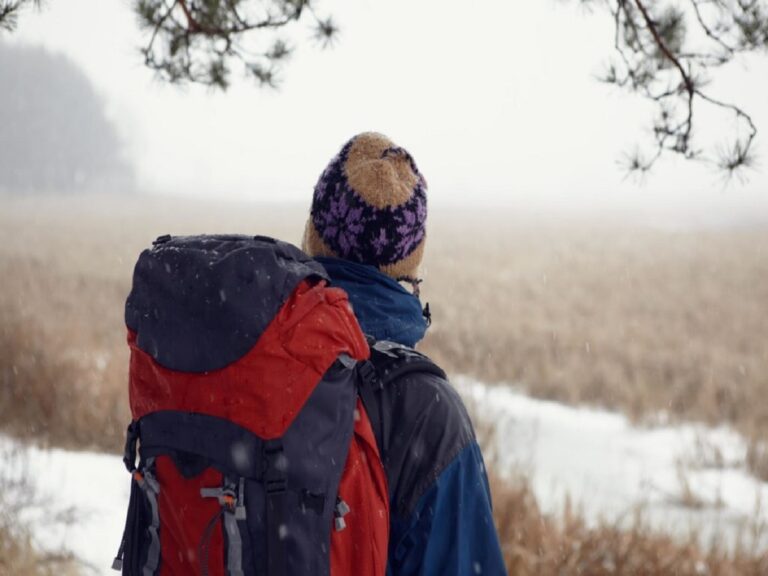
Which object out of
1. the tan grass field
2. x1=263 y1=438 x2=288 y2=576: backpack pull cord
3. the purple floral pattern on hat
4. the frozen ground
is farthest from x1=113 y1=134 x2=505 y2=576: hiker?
the frozen ground

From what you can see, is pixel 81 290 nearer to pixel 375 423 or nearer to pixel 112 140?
pixel 375 423

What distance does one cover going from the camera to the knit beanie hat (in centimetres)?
140

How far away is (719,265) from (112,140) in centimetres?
4782

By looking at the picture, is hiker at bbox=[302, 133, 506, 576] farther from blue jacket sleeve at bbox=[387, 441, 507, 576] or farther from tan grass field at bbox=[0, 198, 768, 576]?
tan grass field at bbox=[0, 198, 768, 576]

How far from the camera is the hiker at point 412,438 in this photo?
3.91ft

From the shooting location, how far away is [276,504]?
3.67 feet

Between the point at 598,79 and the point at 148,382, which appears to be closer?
the point at 148,382

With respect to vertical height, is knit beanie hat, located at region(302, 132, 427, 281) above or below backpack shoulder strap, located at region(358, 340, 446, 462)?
above

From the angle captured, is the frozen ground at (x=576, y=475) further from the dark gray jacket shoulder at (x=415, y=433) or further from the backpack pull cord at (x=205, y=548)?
the dark gray jacket shoulder at (x=415, y=433)

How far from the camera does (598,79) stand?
13.7 feet

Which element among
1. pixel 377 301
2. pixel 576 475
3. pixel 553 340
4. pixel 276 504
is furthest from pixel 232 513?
pixel 553 340

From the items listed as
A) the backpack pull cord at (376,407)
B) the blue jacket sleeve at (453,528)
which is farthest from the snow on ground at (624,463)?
the backpack pull cord at (376,407)

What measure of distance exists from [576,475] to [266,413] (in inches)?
194

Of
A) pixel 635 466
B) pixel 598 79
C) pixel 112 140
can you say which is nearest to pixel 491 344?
pixel 635 466
